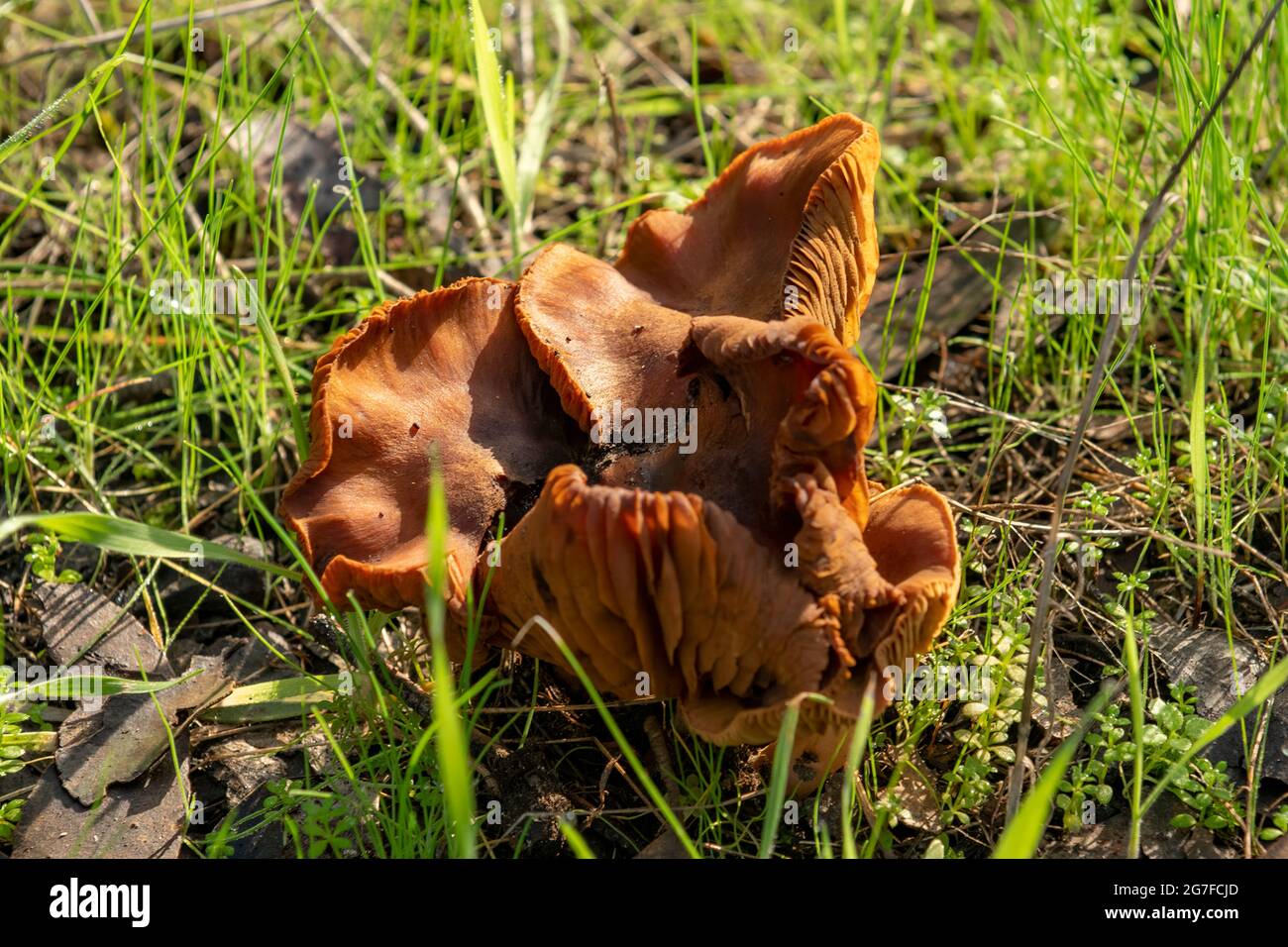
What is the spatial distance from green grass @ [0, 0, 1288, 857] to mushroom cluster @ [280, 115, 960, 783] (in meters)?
0.27

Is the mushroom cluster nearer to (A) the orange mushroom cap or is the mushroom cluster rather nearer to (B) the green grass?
(A) the orange mushroom cap

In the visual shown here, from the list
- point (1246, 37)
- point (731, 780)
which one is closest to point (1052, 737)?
point (731, 780)

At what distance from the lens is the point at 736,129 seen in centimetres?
588

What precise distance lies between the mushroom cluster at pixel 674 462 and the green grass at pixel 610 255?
0.27 metres

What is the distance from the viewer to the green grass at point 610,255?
3.46m

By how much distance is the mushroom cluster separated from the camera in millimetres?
2916

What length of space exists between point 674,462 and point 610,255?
203 cm

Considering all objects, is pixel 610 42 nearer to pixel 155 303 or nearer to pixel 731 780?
pixel 155 303

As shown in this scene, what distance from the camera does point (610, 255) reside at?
5215 millimetres

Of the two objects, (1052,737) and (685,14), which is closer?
(1052,737)

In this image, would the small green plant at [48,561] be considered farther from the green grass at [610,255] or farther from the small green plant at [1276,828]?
the small green plant at [1276,828]

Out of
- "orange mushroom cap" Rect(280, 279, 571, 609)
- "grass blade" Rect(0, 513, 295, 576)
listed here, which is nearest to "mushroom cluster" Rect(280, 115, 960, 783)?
"orange mushroom cap" Rect(280, 279, 571, 609)

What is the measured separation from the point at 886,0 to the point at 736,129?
1217 mm

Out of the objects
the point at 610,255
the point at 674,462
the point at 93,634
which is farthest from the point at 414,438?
the point at 610,255
